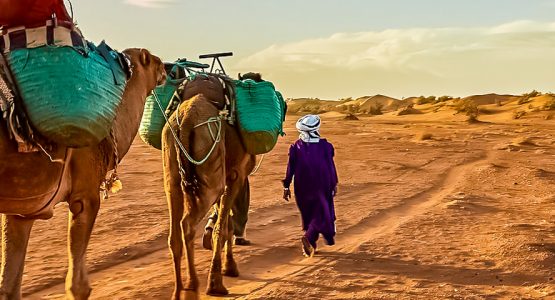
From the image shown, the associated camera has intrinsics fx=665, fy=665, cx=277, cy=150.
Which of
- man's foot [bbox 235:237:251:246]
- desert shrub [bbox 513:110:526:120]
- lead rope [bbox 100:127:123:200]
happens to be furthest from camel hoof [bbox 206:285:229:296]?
desert shrub [bbox 513:110:526:120]

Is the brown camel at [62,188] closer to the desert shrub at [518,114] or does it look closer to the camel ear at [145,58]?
the camel ear at [145,58]

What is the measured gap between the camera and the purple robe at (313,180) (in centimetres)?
926

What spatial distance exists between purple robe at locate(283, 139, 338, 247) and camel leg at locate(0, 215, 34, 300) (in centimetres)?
490

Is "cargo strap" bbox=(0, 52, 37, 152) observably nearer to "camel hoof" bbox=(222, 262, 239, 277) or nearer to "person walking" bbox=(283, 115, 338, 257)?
"camel hoof" bbox=(222, 262, 239, 277)

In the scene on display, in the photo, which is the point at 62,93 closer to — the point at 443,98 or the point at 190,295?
the point at 190,295

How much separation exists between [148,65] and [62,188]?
5.01ft

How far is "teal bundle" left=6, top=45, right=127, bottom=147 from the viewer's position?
393 centimetres

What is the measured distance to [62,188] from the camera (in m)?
4.41

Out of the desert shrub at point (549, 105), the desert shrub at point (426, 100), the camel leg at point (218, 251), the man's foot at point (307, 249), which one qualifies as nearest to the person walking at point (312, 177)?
the man's foot at point (307, 249)

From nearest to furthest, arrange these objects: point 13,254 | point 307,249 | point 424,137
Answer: point 13,254 < point 307,249 < point 424,137

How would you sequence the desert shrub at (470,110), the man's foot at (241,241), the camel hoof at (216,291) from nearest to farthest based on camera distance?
the camel hoof at (216,291) < the man's foot at (241,241) < the desert shrub at (470,110)

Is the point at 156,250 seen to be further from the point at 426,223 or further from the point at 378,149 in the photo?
the point at 378,149

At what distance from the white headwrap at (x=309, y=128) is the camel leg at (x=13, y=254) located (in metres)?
5.03

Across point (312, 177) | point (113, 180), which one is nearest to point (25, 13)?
point (113, 180)
